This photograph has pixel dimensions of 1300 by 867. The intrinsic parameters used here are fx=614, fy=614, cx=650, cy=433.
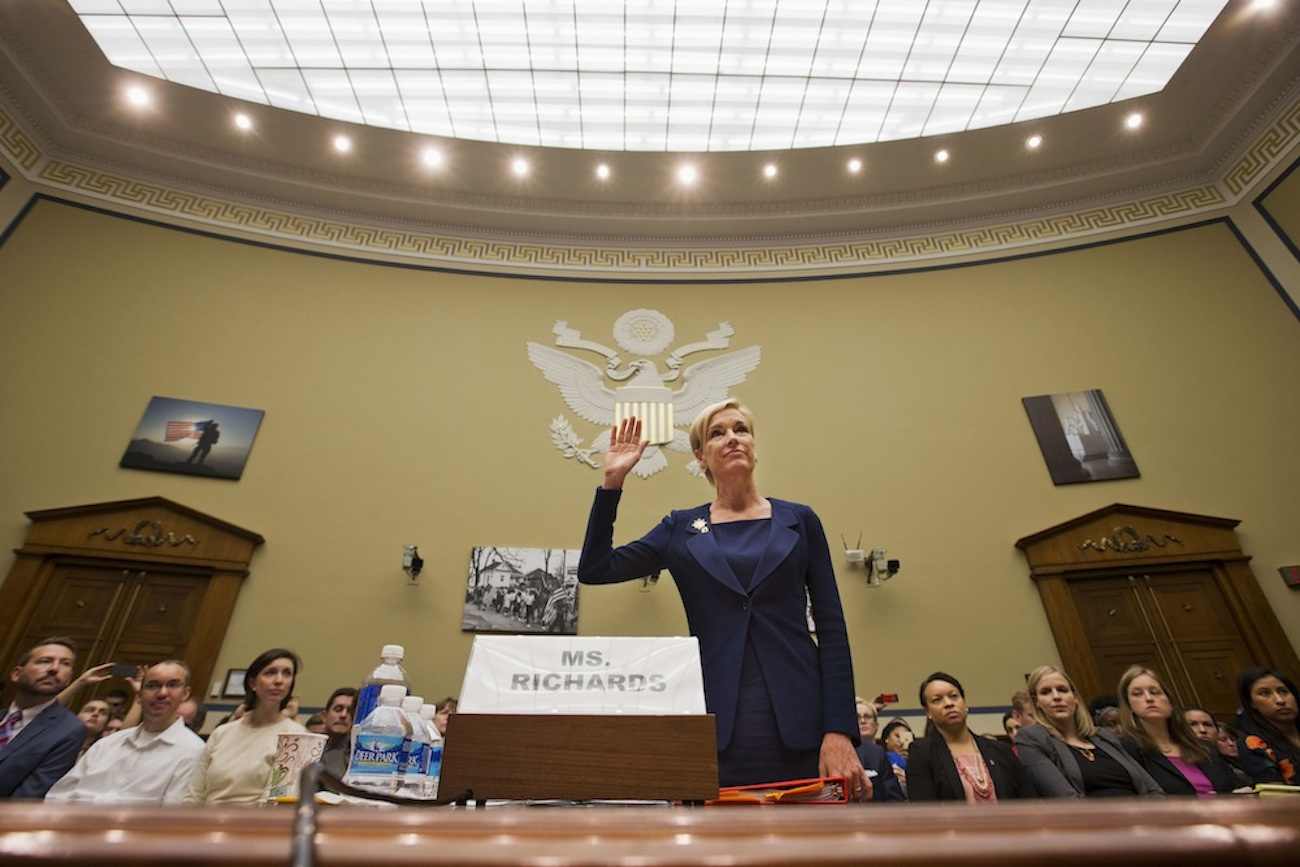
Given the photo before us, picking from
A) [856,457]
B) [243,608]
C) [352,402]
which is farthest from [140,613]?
[856,457]

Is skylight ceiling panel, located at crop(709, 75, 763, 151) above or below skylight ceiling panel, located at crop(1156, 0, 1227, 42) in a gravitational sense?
above

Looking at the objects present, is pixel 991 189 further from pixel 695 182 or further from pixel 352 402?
pixel 352 402

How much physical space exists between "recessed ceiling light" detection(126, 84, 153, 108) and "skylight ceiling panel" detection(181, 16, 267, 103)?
2.73 feet

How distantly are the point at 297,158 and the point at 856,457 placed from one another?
8259mm

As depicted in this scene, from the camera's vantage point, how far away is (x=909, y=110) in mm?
7945

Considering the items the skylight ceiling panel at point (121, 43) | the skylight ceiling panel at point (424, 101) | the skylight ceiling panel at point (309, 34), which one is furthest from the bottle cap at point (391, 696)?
the skylight ceiling panel at point (121, 43)

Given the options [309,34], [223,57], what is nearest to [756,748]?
[309,34]

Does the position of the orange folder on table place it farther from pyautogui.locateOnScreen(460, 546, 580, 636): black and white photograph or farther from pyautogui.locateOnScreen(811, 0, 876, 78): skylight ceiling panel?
pyautogui.locateOnScreen(811, 0, 876, 78): skylight ceiling panel

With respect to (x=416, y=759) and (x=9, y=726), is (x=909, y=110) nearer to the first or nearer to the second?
(x=416, y=759)

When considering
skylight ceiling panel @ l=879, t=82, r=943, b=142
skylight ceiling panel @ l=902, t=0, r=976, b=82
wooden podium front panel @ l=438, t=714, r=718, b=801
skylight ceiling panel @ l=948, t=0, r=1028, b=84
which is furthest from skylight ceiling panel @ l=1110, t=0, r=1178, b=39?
wooden podium front panel @ l=438, t=714, r=718, b=801

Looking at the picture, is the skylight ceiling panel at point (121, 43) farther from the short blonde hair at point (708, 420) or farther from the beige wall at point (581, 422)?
the short blonde hair at point (708, 420)

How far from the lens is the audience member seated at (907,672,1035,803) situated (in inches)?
108

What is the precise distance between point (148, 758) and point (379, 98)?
7608 mm

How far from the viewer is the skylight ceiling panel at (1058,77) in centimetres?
723
